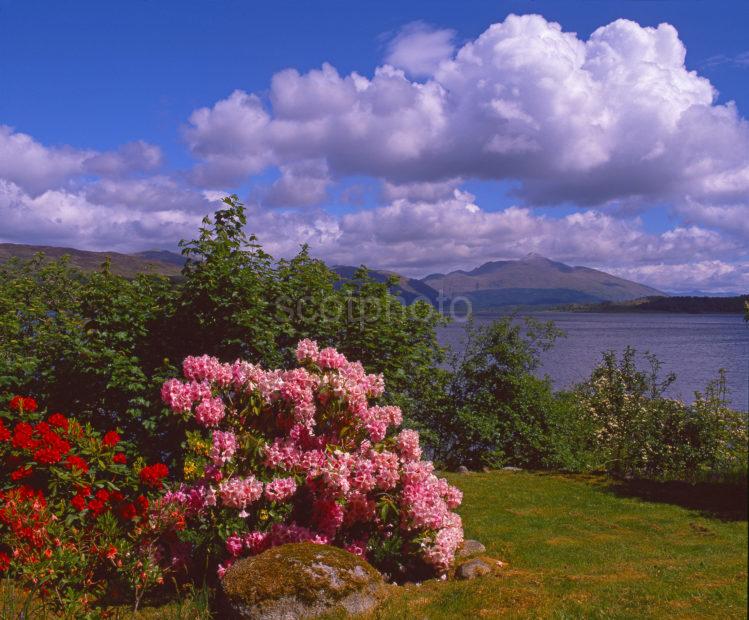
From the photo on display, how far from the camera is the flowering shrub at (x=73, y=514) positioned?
835 centimetres

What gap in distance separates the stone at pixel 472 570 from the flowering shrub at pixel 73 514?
4.64 m

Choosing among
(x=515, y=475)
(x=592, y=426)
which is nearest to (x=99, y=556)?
(x=515, y=475)

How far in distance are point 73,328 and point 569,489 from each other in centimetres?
1502

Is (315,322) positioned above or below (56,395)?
above

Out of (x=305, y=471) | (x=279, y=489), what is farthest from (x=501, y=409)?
(x=279, y=489)

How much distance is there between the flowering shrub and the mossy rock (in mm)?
1497

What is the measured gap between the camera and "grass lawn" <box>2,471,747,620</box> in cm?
613

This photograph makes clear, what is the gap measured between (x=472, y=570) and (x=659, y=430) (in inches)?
487

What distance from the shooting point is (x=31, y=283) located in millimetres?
19406

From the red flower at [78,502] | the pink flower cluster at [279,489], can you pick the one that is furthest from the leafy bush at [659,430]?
the red flower at [78,502]

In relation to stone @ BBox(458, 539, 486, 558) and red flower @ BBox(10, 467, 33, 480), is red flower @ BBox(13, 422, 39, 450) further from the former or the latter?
stone @ BBox(458, 539, 486, 558)

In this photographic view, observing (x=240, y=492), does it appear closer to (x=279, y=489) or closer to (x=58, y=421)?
(x=279, y=489)

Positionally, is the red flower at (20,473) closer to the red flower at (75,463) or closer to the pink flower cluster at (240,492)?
the red flower at (75,463)

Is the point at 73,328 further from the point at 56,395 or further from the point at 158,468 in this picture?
the point at 158,468
